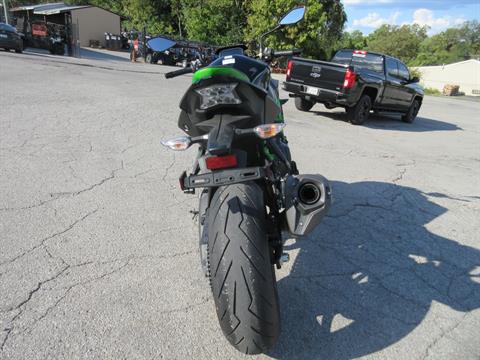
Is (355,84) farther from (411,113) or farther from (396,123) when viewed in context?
(411,113)

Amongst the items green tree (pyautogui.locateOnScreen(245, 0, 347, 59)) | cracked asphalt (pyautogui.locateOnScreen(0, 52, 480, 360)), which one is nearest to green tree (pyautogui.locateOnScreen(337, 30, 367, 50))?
green tree (pyautogui.locateOnScreen(245, 0, 347, 59))

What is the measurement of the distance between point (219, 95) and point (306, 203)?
0.83m

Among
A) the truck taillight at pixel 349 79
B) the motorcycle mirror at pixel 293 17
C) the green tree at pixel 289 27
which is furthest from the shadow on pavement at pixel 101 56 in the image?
the motorcycle mirror at pixel 293 17

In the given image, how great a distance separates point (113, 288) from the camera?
8.73ft

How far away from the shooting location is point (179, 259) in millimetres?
3072

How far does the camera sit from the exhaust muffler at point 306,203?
216 centimetres

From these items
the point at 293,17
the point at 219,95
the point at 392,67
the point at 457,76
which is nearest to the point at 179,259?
the point at 219,95

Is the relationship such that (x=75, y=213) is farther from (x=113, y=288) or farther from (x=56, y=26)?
(x=56, y=26)

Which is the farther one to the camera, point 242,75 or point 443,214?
point 443,214

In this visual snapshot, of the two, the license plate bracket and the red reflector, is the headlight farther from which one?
the license plate bracket

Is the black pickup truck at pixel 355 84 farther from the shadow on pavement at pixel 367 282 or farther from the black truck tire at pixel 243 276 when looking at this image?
the black truck tire at pixel 243 276

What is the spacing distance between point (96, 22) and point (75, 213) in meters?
42.9

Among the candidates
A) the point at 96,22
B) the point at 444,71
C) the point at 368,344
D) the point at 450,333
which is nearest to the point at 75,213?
the point at 368,344

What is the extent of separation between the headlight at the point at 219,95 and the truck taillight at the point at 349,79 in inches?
278
